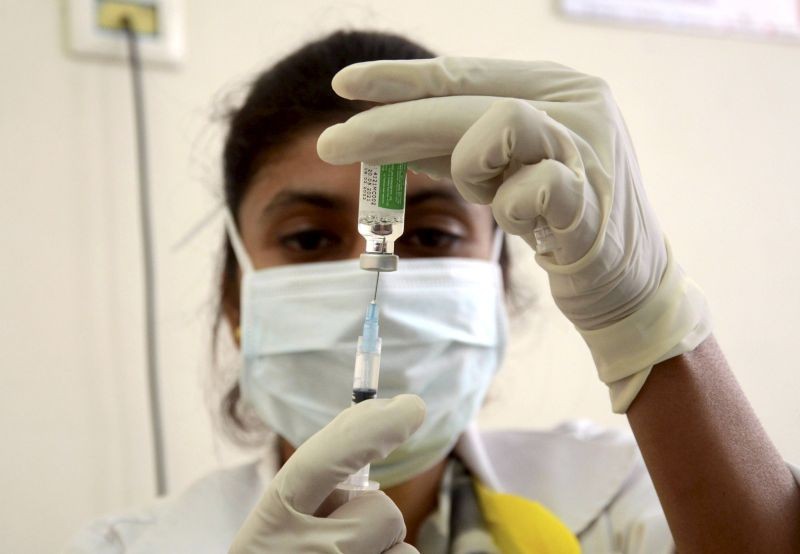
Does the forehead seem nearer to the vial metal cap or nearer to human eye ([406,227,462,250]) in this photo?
human eye ([406,227,462,250])

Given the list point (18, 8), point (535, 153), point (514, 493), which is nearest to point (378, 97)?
point (535, 153)

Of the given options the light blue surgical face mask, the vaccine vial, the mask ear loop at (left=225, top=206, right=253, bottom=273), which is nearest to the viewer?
the vaccine vial

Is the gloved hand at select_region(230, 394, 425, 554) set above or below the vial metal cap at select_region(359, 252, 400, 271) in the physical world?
below

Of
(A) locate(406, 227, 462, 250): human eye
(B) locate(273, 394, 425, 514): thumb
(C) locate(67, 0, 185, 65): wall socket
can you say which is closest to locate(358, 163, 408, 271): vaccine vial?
(B) locate(273, 394, 425, 514): thumb

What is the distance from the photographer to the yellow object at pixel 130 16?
115 centimetres

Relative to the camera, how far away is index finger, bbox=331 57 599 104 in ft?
1.97

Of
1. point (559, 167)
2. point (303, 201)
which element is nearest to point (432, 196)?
point (303, 201)

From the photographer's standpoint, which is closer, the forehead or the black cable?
the forehead

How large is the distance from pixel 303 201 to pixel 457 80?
0.33 m

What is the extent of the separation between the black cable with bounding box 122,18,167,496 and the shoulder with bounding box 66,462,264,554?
18cm

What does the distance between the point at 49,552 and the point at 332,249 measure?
656mm

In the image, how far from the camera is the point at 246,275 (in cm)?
90

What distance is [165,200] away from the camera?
119 centimetres

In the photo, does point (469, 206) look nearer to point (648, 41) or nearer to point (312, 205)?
point (312, 205)
